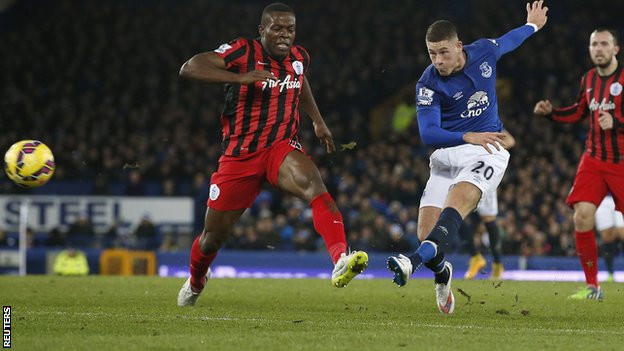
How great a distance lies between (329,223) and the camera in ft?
23.5

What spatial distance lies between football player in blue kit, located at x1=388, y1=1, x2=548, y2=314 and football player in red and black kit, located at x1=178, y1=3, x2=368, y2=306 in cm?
88

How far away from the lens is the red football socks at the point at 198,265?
8133 millimetres

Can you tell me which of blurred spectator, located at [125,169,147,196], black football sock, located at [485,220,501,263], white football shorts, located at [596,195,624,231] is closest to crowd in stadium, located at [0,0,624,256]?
blurred spectator, located at [125,169,147,196]

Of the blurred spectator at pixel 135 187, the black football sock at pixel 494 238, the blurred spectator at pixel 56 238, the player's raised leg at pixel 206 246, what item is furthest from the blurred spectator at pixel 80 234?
the player's raised leg at pixel 206 246

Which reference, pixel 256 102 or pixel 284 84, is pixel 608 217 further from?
pixel 256 102

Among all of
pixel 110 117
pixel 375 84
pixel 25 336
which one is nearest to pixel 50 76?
pixel 110 117

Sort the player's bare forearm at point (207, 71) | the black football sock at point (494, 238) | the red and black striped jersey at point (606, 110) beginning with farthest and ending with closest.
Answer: the black football sock at point (494, 238), the red and black striped jersey at point (606, 110), the player's bare forearm at point (207, 71)

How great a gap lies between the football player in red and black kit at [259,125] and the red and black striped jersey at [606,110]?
284cm

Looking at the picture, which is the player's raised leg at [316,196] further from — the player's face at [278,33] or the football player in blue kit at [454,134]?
the player's face at [278,33]

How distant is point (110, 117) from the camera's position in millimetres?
23500

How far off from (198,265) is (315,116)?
1577 mm

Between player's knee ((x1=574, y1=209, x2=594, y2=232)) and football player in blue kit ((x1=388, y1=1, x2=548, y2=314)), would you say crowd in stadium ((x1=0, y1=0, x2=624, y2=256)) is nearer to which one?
player's knee ((x1=574, y1=209, x2=594, y2=232))

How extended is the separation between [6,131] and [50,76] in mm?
3052

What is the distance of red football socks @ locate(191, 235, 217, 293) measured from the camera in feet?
26.7
